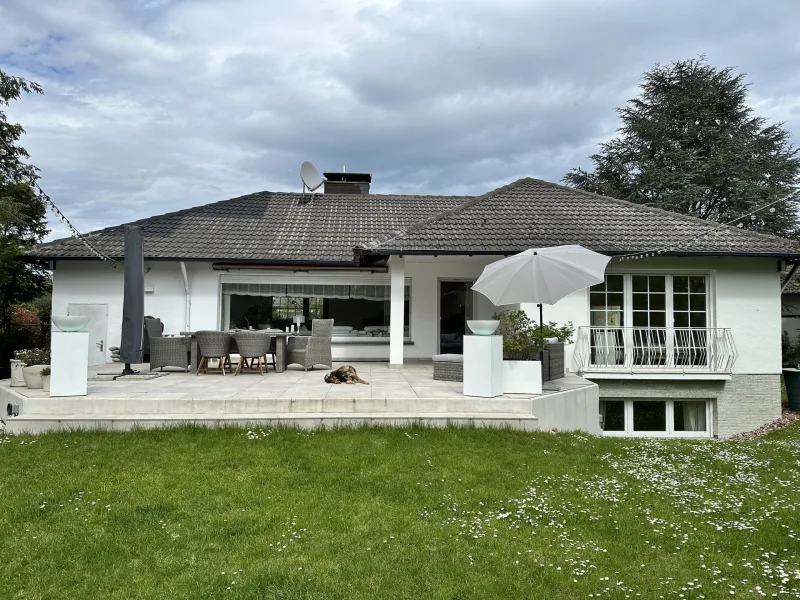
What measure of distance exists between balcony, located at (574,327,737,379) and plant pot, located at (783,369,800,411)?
225 cm

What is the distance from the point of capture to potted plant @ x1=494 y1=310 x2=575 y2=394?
787cm

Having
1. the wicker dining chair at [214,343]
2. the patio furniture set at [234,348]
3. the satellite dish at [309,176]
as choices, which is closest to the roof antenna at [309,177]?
the satellite dish at [309,176]

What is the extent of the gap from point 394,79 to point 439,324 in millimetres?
6243

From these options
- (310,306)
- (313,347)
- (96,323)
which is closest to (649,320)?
(313,347)

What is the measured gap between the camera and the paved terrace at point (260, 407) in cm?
675

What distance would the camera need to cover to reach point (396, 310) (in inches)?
449

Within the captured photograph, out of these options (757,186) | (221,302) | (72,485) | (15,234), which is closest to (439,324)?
(221,302)

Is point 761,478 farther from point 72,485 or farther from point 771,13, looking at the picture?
point 771,13

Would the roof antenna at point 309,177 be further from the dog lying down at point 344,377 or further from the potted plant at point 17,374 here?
the potted plant at point 17,374

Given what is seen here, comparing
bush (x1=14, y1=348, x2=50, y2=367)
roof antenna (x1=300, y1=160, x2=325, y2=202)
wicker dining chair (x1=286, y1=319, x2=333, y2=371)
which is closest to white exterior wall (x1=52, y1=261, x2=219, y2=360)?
wicker dining chair (x1=286, y1=319, x2=333, y2=371)

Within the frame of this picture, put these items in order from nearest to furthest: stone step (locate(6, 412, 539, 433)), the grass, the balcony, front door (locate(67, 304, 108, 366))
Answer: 1. the grass
2. stone step (locate(6, 412, 539, 433))
3. the balcony
4. front door (locate(67, 304, 108, 366))

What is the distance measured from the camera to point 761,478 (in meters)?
5.49

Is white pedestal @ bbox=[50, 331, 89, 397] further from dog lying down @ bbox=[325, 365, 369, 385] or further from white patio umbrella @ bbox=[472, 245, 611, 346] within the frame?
white patio umbrella @ bbox=[472, 245, 611, 346]

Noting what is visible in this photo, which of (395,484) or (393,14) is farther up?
(393,14)
